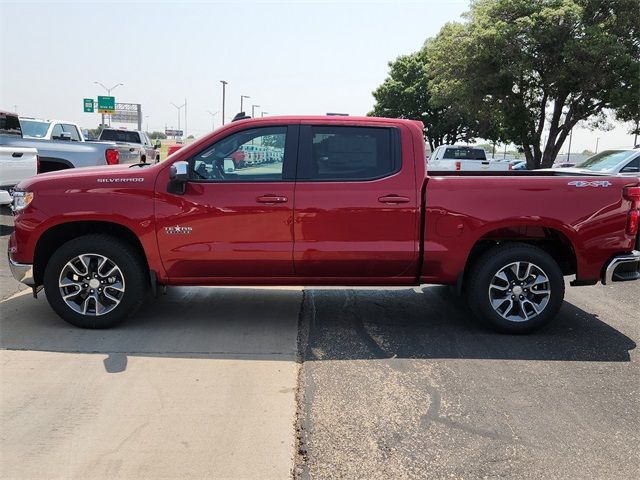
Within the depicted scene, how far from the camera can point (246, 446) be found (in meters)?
3.32

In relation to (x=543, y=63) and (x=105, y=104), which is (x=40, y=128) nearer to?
(x=543, y=63)

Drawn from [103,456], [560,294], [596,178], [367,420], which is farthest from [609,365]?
[103,456]

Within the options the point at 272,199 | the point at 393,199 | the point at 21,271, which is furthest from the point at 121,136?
the point at 393,199

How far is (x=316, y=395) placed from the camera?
3992 mm

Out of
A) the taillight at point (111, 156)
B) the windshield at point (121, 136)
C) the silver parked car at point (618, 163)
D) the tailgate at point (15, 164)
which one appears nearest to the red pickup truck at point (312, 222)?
the tailgate at point (15, 164)

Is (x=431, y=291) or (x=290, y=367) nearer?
(x=290, y=367)

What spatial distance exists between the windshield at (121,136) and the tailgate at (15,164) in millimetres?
15355

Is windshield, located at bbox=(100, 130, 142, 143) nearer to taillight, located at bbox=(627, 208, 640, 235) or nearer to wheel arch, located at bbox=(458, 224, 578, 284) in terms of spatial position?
wheel arch, located at bbox=(458, 224, 578, 284)

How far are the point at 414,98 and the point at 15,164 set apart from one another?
39329 millimetres

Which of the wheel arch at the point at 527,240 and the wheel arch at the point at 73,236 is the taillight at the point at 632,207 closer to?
the wheel arch at the point at 527,240

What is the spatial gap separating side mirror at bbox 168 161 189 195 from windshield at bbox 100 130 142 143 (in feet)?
68.6

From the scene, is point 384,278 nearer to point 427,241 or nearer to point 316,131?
point 427,241

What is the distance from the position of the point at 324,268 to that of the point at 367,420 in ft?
6.08

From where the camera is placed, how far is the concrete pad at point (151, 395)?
10.3 feet
